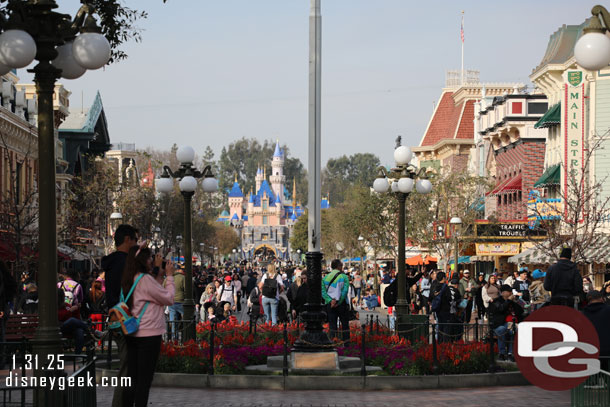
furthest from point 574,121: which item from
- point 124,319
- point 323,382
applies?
point 124,319

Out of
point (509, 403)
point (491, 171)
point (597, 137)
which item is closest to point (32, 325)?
point (509, 403)

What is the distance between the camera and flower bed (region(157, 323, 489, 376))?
52.5 feet

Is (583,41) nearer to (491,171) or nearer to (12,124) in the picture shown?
(12,124)

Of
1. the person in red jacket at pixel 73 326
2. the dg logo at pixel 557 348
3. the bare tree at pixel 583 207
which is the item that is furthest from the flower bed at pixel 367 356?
the bare tree at pixel 583 207

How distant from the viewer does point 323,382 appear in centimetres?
1524

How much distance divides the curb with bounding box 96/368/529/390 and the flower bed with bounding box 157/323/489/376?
1.30 feet

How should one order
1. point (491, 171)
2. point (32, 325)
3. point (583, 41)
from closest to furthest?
1. point (583, 41)
2. point (32, 325)
3. point (491, 171)

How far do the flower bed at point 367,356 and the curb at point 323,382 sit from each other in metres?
0.40

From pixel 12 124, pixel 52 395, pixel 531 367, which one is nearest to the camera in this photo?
pixel 52 395

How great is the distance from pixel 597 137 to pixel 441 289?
2257 centimetres

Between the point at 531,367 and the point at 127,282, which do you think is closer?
the point at 127,282

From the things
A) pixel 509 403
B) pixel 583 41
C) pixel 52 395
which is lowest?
pixel 509 403

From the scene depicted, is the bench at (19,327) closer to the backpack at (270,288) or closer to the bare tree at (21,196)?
the backpack at (270,288)

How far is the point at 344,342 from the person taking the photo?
1828 centimetres
